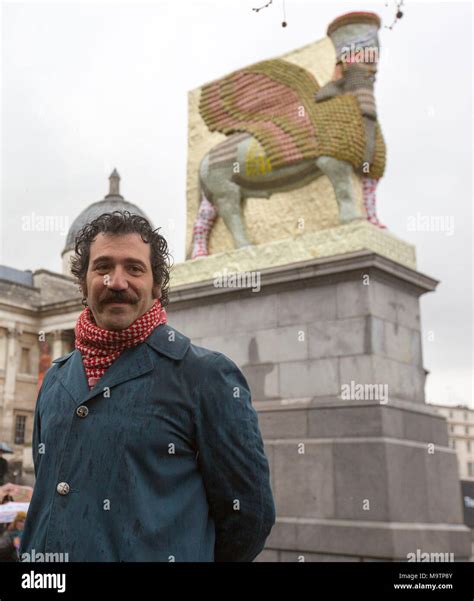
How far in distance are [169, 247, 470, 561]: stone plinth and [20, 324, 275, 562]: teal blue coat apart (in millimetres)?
5419

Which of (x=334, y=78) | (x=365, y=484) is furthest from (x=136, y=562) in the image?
(x=334, y=78)

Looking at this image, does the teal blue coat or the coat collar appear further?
the coat collar

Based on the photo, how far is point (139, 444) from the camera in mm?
2496

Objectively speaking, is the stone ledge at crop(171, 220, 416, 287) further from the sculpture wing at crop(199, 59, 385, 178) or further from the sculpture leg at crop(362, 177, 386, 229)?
the sculpture wing at crop(199, 59, 385, 178)

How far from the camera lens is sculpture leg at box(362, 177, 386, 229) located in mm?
9844

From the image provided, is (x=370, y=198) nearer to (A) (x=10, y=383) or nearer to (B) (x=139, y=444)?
(B) (x=139, y=444)

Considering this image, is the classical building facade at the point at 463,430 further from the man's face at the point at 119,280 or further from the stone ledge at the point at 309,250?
the man's face at the point at 119,280

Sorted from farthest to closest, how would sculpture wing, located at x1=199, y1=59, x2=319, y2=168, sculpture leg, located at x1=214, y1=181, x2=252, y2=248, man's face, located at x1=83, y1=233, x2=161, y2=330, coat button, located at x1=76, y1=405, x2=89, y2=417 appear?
sculpture leg, located at x1=214, y1=181, x2=252, y2=248, sculpture wing, located at x1=199, y1=59, x2=319, y2=168, man's face, located at x1=83, y1=233, x2=161, y2=330, coat button, located at x1=76, y1=405, x2=89, y2=417

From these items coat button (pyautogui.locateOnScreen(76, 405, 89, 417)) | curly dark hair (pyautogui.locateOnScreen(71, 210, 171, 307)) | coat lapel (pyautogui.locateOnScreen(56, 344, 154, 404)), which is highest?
curly dark hair (pyautogui.locateOnScreen(71, 210, 171, 307))

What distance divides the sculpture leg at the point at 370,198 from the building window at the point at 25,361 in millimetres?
48271

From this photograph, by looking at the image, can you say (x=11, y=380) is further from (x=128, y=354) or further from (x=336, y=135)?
(x=128, y=354)

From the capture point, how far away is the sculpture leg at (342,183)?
9680 millimetres

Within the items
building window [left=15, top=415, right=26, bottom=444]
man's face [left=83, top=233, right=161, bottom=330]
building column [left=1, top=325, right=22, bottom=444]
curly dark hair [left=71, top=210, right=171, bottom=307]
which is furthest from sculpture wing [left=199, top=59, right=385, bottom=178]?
building window [left=15, top=415, right=26, bottom=444]

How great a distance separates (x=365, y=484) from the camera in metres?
7.79
